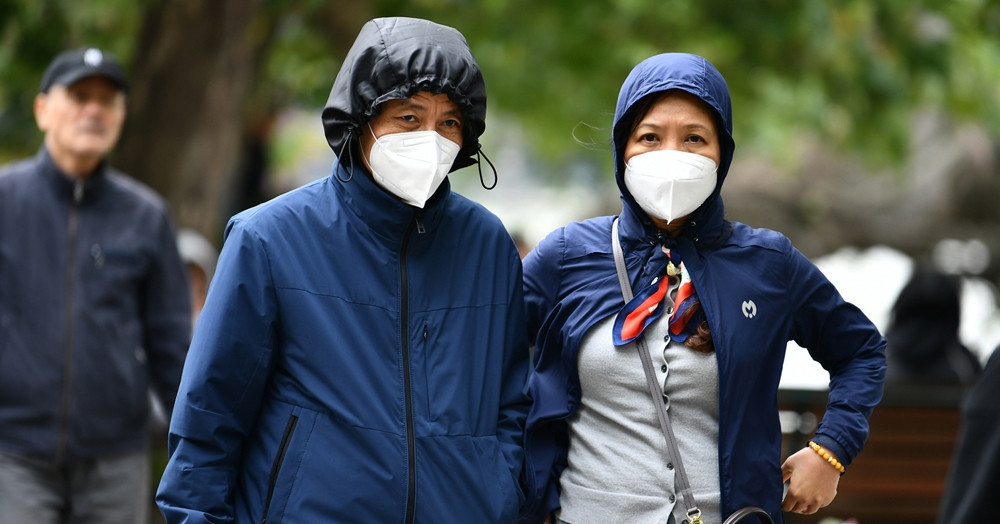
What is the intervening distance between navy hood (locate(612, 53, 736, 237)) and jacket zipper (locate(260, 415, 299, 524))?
1047 mm

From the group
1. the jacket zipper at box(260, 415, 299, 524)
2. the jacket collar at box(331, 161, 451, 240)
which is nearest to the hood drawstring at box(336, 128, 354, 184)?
the jacket collar at box(331, 161, 451, 240)

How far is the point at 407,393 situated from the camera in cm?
319

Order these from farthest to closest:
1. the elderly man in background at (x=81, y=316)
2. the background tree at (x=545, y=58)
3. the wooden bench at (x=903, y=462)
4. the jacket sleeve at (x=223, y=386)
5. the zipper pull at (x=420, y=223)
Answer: the background tree at (x=545, y=58), the wooden bench at (x=903, y=462), the elderly man in background at (x=81, y=316), the zipper pull at (x=420, y=223), the jacket sleeve at (x=223, y=386)

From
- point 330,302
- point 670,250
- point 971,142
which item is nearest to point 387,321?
point 330,302

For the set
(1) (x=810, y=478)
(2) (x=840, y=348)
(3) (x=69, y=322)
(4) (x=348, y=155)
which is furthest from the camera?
(3) (x=69, y=322)

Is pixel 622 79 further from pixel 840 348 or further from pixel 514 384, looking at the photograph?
pixel 514 384

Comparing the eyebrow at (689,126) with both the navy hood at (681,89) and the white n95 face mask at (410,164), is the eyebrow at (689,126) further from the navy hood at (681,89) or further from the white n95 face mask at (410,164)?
the white n95 face mask at (410,164)

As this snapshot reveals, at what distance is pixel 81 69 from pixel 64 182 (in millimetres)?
481

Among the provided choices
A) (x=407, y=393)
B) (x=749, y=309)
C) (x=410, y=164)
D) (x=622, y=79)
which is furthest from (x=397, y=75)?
(x=622, y=79)

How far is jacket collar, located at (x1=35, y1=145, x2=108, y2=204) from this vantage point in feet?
17.1

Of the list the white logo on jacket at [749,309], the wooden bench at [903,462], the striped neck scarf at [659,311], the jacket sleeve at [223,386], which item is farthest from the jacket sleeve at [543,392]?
the wooden bench at [903,462]

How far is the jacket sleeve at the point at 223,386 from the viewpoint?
3.05m

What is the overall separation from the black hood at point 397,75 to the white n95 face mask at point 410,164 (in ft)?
0.26

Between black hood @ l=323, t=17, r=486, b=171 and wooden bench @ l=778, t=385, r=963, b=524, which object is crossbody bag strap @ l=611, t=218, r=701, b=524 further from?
wooden bench @ l=778, t=385, r=963, b=524
